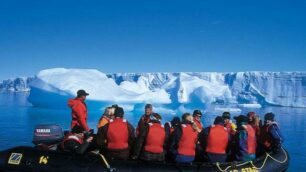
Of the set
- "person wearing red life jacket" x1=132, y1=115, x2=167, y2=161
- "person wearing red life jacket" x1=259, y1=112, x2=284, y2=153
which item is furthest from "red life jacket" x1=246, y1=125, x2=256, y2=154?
"person wearing red life jacket" x1=132, y1=115, x2=167, y2=161

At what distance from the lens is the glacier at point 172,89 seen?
29531 millimetres

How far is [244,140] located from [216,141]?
22.4 inches

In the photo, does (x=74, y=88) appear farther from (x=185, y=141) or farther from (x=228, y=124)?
(x=185, y=141)

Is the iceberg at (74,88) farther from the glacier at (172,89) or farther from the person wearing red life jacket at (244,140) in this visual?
the person wearing red life jacket at (244,140)

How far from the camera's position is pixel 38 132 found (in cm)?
626

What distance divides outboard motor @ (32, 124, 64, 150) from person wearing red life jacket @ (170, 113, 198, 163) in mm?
2334

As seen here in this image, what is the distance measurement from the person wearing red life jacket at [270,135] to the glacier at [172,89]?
75.9ft

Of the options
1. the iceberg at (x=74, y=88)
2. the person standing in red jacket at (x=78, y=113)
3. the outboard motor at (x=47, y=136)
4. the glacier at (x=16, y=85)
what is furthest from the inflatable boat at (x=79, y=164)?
the glacier at (x=16, y=85)

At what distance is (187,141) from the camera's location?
215 inches

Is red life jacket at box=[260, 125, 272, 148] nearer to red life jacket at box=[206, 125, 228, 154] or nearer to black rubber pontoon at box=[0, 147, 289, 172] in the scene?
black rubber pontoon at box=[0, 147, 289, 172]

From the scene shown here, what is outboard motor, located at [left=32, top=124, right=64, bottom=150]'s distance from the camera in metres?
6.25

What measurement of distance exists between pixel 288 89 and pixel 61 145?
2695 inches

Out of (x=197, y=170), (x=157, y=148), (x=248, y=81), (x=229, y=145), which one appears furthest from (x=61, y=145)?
(x=248, y=81)

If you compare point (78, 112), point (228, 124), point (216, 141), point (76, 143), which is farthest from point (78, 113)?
point (228, 124)
